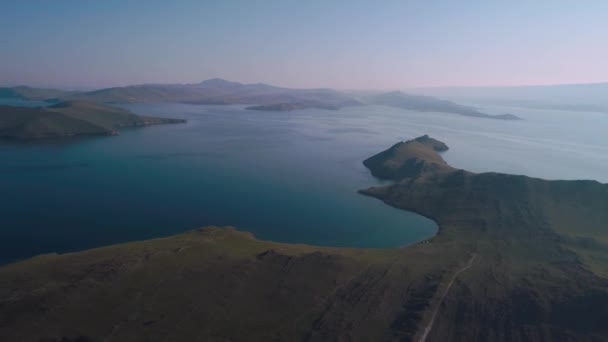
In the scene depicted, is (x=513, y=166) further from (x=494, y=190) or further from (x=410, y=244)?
(x=410, y=244)

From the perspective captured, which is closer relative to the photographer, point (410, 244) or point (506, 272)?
point (506, 272)

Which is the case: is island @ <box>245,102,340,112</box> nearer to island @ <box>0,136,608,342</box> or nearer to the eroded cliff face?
the eroded cliff face

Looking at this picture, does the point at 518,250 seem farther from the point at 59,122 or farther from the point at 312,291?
the point at 59,122

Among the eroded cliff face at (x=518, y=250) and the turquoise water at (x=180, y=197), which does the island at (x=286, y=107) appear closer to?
the turquoise water at (x=180, y=197)

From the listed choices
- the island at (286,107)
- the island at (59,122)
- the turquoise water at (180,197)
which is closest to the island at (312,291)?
the turquoise water at (180,197)

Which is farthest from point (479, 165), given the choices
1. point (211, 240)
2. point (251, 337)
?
point (251, 337)

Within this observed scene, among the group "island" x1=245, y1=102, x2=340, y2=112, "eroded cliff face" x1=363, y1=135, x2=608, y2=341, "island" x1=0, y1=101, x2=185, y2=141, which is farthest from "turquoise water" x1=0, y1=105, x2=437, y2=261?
"island" x1=245, y1=102, x2=340, y2=112
